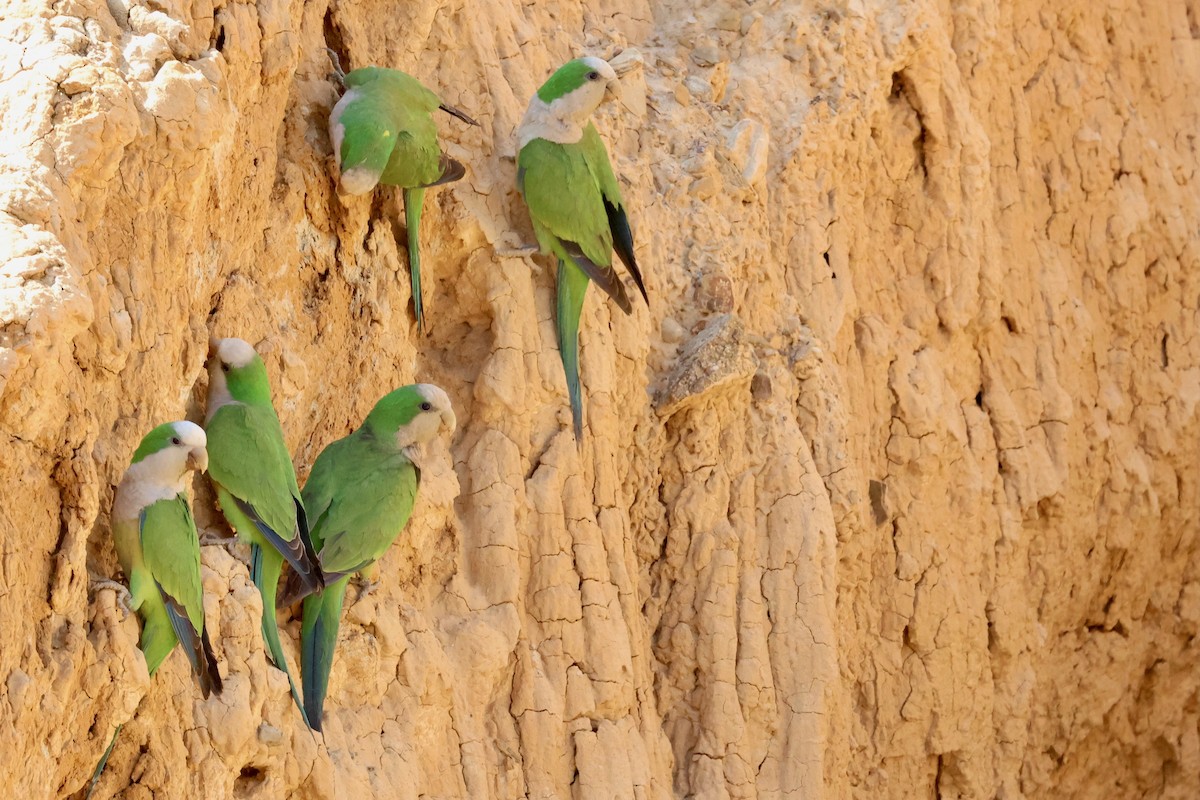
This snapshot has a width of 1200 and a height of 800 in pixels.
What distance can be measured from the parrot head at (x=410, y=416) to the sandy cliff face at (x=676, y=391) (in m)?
0.22

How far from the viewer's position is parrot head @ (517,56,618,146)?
4.61 m

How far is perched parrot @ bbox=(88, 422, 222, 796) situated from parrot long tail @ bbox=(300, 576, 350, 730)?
1.93ft

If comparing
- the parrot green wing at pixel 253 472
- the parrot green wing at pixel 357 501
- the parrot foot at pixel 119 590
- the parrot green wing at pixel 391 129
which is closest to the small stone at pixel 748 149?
the parrot green wing at pixel 391 129

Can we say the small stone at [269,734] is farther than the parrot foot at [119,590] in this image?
Yes

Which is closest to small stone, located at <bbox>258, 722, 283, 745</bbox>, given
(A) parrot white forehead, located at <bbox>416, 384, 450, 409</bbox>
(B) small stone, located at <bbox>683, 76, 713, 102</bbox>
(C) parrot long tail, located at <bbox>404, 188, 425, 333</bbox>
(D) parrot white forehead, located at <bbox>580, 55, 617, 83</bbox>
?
(A) parrot white forehead, located at <bbox>416, 384, 450, 409</bbox>

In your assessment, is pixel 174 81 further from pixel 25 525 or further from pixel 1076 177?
pixel 1076 177

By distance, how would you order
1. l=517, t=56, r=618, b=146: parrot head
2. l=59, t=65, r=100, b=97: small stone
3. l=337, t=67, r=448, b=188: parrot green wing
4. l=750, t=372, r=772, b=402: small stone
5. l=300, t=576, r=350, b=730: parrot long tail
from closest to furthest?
1. l=59, t=65, r=100, b=97: small stone
2. l=300, t=576, r=350, b=730: parrot long tail
3. l=337, t=67, r=448, b=188: parrot green wing
4. l=517, t=56, r=618, b=146: parrot head
5. l=750, t=372, r=772, b=402: small stone

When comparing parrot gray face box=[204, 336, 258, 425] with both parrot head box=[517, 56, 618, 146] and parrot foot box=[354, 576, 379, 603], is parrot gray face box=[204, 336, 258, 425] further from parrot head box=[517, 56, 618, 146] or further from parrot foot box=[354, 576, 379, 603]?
parrot head box=[517, 56, 618, 146]

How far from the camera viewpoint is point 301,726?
381 cm

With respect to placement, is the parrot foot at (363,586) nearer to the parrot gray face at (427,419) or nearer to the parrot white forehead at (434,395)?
the parrot gray face at (427,419)

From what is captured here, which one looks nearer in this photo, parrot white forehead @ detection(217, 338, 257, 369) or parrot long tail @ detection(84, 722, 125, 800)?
parrot long tail @ detection(84, 722, 125, 800)

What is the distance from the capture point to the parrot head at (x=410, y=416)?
410 cm

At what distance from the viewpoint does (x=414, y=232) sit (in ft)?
14.3

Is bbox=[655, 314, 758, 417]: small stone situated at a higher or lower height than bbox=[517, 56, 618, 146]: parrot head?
lower
